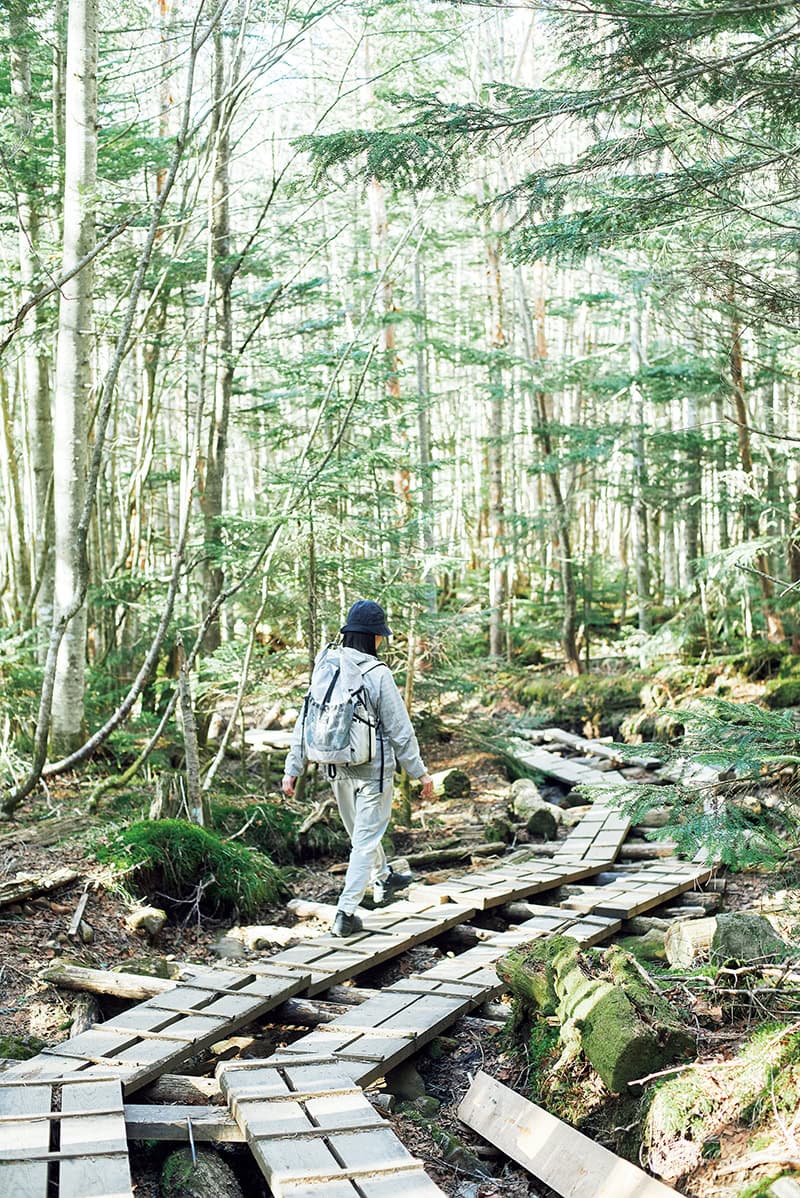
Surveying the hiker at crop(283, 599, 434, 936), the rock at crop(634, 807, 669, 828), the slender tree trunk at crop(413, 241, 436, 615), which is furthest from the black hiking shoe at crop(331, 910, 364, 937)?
the rock at crop(634, 807, 669, 828)

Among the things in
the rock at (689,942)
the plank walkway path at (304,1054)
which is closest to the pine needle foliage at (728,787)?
the rock at (689,942)

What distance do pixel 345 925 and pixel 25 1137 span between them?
10.7 feet

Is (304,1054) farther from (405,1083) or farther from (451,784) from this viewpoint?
(451,784)

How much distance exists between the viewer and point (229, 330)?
1070cm

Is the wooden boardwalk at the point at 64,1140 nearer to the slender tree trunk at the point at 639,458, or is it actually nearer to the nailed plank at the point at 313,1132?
the nailed plank at the point at 313,1132

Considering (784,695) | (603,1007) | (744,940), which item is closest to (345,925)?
(744,940)

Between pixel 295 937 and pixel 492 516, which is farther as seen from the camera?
pixel 492 516

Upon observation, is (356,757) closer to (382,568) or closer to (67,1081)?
(67,1081)

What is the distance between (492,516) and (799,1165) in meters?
16.7

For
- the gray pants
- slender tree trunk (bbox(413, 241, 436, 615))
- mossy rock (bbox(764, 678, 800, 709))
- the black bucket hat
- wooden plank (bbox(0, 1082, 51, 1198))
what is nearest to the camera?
wooden plank (bbox(0, 1082, 51, 1198))

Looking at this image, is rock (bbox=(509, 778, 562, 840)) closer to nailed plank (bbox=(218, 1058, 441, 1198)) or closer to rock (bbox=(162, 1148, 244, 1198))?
nailed plank (bbox=(218, 1058, 441, 1198))

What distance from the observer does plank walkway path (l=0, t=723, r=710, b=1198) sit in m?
3.23

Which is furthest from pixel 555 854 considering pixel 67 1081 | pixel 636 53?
pixel 636 53

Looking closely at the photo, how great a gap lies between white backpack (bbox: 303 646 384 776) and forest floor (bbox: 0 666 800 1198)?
1.40m
